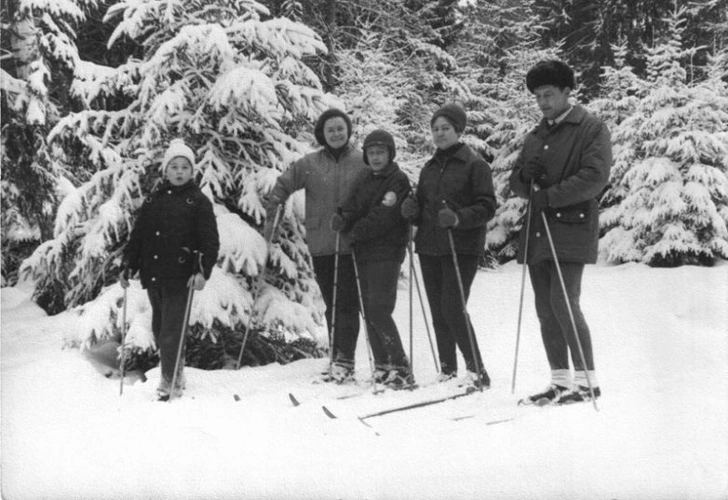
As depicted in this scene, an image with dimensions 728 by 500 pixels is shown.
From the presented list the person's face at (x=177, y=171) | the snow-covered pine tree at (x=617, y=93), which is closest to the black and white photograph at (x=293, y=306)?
the person's face at (x=177, y=171)

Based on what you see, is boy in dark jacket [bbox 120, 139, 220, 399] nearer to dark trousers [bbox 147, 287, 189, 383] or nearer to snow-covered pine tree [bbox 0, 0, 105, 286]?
dark trousers [bbox 147, 287, 189, 383]

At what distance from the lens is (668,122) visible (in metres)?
12.3

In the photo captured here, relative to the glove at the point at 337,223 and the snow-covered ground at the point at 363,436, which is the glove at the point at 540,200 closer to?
the snow-covered ground at the point at 363,436

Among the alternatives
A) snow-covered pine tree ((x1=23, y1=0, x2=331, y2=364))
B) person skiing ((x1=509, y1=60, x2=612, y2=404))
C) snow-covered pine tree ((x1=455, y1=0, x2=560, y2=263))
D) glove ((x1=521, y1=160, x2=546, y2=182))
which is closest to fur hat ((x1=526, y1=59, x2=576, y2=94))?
person skiing ((x1=509, y1=60, x2=612, y2=404))

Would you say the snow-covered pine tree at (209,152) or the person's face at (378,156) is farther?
the snow-covered pine tree at (209,152)

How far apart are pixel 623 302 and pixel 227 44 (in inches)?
200

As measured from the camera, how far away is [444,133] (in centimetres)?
460

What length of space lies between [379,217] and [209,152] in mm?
1664

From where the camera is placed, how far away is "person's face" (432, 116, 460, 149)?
181 inches

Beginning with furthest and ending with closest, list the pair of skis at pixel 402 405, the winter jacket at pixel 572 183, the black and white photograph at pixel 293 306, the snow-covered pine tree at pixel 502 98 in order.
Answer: the snow-covered pine tree at pixel 502 98
the pair of skis at pixel 402 405
the winter jacket at pixel 572 183
the black and white photograph at pixel 293 306

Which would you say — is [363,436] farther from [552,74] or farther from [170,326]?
[552,74]

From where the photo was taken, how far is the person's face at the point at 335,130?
5070mm

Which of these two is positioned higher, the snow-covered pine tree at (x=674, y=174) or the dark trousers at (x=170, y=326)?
the snow-covered pine tree at (x=674, y=174)

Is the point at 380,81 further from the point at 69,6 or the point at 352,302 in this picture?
the point at 352,302
